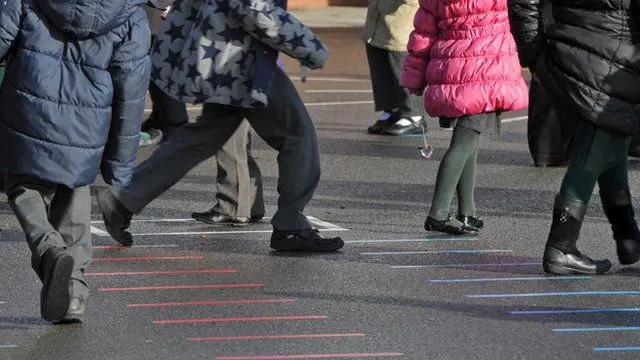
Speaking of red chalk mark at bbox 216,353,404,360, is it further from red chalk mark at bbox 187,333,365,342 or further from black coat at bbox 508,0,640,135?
black coat at bbox 508,0,640,135

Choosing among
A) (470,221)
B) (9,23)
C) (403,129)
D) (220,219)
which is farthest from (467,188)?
(403,129)

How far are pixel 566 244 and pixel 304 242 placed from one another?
1.32m

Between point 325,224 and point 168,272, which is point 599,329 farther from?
point 325,224

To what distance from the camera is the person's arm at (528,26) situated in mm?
6805

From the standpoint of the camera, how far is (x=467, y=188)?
8148 millimetres

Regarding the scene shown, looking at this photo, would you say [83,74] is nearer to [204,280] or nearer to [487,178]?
[204,280]

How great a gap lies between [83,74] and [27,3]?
345 millimetres

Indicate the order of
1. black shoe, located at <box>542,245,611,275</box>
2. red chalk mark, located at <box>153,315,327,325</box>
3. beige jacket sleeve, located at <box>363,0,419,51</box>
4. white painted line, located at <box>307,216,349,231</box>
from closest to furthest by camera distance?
red chalk mark, located at <box>153,315,327,325</box>, black shoe, located at <box>542,245,611,275</box>, white painted line, located at <box>307,216,349,231</box>, beige jacket sleeve, located at <box>363,0,419,51</box>

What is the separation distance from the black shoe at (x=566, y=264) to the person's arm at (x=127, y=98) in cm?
204

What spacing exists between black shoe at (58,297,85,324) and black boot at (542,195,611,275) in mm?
2244

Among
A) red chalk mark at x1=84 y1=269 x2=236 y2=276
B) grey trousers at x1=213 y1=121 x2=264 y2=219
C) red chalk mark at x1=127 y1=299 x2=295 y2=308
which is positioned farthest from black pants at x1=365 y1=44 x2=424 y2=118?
red chalk mark at x1=127 y1=299 x2=295 y2=308

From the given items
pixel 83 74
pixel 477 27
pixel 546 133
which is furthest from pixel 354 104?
pixel 83 74

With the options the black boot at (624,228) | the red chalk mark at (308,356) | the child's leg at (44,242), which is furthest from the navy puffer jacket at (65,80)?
the black boot at (624,228)

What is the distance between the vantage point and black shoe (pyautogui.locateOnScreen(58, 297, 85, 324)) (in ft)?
19.7
